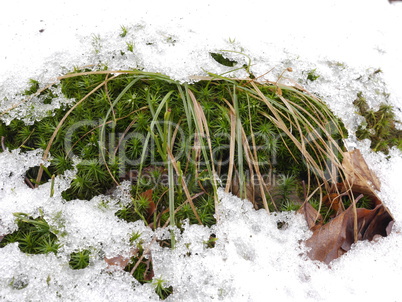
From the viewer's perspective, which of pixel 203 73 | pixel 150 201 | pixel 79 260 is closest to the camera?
pixel 79 260

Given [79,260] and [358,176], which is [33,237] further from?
[358,176]

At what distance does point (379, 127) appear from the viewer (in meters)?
2.83

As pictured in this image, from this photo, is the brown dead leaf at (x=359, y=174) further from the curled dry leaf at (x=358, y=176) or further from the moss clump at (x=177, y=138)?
the moss clump at (x=177, y=138)

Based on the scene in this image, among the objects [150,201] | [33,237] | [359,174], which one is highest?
[359,174]

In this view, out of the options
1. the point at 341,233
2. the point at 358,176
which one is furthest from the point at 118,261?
the point at 358,176

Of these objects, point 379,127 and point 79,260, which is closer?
point 79,260

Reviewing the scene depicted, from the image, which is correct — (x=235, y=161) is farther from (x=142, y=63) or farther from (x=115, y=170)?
(x=142, y=63)

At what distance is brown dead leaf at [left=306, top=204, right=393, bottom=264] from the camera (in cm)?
225

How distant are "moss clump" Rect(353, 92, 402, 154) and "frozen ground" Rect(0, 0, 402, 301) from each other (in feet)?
0.26

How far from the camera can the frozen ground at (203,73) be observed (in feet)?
6.68

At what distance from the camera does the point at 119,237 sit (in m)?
2.15

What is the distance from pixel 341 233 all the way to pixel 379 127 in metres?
1.10

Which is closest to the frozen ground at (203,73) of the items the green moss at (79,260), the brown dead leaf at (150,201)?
the green moss at (79,260)

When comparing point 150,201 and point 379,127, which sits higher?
point 379,127
